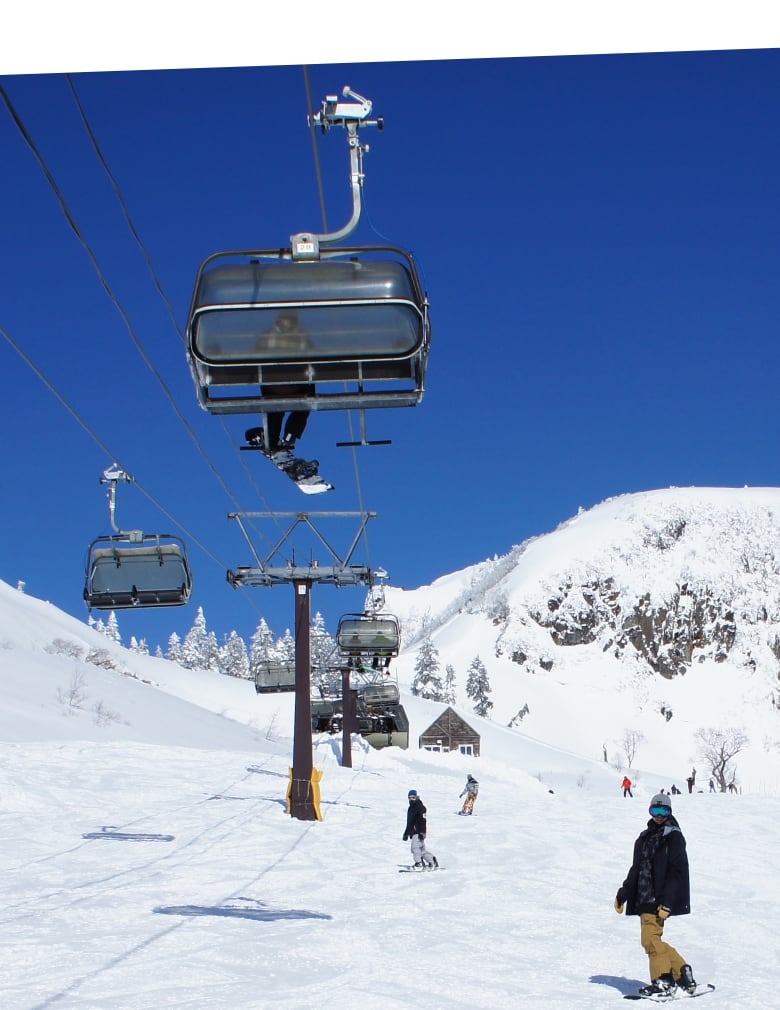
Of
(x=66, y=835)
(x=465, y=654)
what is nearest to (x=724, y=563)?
(x=465, y=654)

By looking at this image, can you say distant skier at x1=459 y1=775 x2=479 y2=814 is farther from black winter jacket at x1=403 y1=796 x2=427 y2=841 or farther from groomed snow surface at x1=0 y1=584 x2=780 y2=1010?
black winter jacket at x1=403 y1=796 x2=427 y2=841

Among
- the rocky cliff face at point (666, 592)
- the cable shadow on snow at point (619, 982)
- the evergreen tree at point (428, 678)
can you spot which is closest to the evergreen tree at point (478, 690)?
the evergreen tree at point (428, 678)

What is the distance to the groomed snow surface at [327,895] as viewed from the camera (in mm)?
8016

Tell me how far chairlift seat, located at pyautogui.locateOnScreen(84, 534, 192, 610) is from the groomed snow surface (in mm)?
3430

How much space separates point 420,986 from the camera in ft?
26.3

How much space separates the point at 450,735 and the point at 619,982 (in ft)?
250

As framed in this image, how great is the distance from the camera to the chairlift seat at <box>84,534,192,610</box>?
1182 cm

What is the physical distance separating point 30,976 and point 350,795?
860 inches

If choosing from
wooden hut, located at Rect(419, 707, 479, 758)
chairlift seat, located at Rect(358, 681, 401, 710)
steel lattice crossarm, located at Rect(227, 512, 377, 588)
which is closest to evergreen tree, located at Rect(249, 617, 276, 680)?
wooden hut, located at Rect(419, 707, 479, 758)

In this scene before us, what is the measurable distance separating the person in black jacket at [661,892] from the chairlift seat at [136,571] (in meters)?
6.17

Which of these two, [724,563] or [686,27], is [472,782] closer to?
[686,27]

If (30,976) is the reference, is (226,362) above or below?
above

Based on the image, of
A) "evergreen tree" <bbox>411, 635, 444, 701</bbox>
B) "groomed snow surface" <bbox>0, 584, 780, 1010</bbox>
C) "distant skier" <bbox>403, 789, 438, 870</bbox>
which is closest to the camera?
"groomed snow surface" <bbox>0, 584, 780, 1010</bbox>

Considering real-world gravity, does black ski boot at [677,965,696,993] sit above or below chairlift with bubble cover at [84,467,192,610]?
below
